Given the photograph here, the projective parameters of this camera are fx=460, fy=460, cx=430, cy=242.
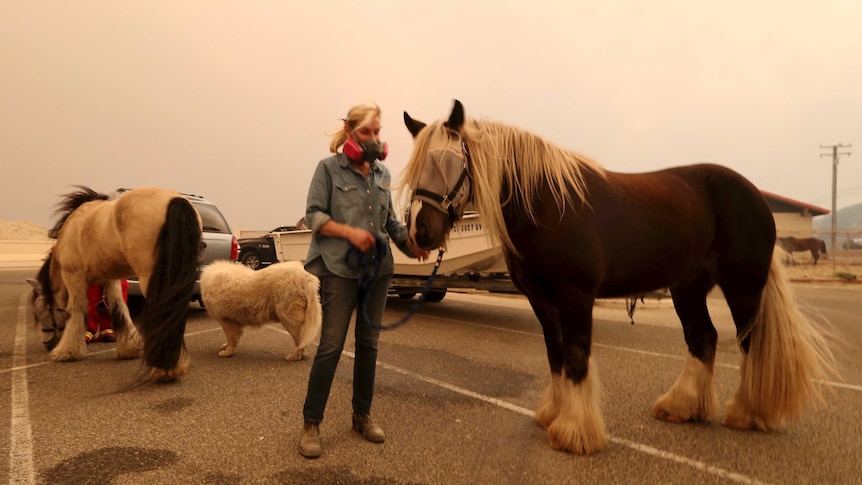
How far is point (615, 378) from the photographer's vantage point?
4.37m

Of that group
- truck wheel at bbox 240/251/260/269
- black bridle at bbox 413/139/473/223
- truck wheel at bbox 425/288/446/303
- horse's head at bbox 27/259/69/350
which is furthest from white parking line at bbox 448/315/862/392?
truck wheel at bbox 240/251/260/269

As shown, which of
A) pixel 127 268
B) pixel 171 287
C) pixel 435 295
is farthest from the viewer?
pixel 435 295

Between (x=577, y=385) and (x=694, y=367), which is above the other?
(x=577, y=385)

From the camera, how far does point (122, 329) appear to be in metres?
5.06

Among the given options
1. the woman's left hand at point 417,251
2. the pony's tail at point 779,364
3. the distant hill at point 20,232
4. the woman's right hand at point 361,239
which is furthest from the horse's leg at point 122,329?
the distant hill at point 20,232

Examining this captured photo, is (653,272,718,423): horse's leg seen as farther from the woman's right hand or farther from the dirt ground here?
the dirt ground

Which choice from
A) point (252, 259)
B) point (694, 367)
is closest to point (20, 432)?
point (694, 367)

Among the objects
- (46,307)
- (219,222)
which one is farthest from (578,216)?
(219,222)

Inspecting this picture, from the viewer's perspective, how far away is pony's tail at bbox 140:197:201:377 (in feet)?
12.9

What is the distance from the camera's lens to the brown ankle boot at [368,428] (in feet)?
9.47

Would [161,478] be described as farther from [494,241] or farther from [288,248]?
[288,248]

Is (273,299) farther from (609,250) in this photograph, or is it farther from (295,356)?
(609,250)

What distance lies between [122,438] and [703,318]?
4.03 meters

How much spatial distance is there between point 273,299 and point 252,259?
1063cm
